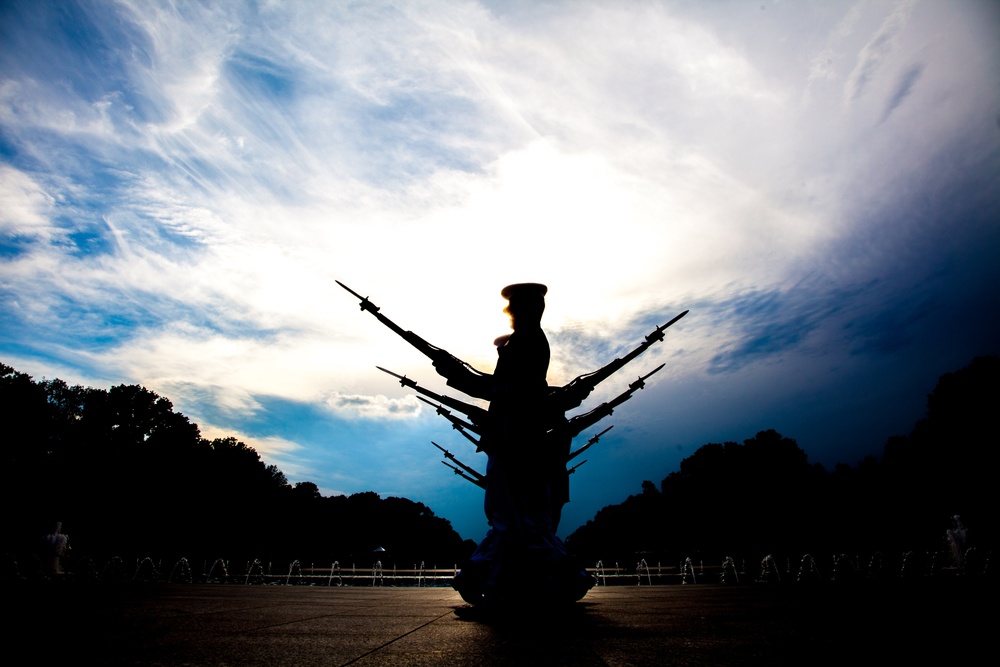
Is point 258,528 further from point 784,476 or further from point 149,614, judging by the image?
point 149,614

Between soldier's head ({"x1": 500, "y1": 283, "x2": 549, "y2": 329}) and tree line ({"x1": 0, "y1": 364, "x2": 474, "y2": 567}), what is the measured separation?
40.0 m

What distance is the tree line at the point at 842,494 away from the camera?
3422 centimetres

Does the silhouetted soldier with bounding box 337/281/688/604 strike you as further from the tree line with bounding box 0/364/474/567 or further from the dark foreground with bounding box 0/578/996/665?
the tree line with bounding box 0/364/474/567

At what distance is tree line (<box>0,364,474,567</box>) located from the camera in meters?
41.0

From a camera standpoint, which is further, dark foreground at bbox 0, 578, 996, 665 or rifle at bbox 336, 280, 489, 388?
rifle at bbox 336, 280, 489, 388

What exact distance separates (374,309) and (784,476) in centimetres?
5821

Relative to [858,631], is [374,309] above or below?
above

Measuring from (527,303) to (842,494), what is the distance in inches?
2126

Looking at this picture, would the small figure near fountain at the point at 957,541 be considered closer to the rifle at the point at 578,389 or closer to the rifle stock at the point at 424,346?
the rifle at the point at 578,389

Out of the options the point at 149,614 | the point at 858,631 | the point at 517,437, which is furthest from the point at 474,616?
the point at 858,631

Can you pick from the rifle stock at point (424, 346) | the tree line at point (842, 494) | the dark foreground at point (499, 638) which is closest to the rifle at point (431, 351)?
the rifle stock at point (424, 346)

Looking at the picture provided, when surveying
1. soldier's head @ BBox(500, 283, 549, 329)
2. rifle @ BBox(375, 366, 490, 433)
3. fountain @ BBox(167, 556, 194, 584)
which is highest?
soldier's head @ BBox(500, 283, 549, 329)

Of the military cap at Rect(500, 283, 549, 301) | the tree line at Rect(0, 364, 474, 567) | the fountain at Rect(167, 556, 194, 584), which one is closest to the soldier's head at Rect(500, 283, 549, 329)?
the military cap at Rect(500, 283, 549, 301)

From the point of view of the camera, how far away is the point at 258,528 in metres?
60.5
